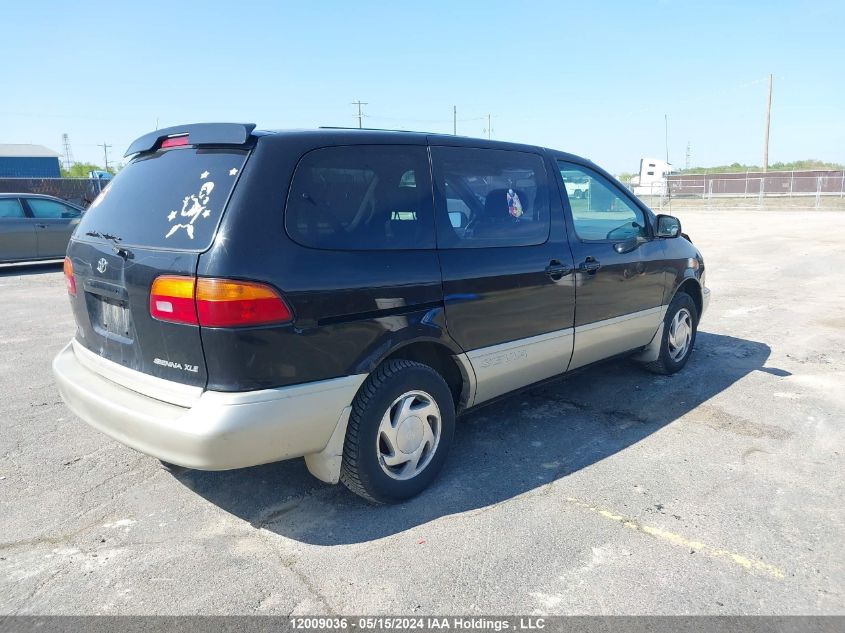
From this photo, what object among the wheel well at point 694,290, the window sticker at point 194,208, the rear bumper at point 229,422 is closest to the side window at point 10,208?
the rear bumper at point 229,422

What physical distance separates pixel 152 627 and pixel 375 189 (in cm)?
211

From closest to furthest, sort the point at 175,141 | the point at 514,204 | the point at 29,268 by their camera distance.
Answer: the point at 175,141 < the point at 514,204 < the point at 29,268

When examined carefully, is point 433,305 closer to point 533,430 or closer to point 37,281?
point 533,430

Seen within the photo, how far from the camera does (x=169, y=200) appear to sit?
292 cm

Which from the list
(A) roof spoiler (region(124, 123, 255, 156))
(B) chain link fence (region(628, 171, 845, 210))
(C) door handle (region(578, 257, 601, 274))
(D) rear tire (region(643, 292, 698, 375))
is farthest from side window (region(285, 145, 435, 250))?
(B) chain link fence (region(628, 171, 845, 210))

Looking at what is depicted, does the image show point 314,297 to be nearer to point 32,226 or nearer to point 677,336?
point 677,336

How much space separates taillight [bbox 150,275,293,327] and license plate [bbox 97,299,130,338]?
442 mm

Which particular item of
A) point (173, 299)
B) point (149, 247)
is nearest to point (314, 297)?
point (173, 299)

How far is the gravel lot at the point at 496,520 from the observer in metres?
2.53

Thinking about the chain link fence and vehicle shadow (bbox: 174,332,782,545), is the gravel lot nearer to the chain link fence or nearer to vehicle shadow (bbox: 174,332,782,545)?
vehicle shadow (bbox: 174,332,782,545)

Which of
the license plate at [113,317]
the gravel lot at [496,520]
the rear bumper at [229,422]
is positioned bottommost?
the gravel lot at [496,520]

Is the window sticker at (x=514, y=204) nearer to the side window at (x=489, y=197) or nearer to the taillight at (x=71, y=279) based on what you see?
the side window at (x=489, y=197)

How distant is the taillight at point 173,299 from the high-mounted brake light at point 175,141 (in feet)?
2.60

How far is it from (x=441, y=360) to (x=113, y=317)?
170cm
